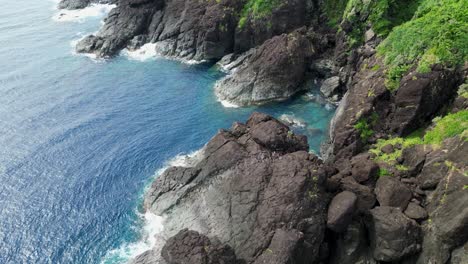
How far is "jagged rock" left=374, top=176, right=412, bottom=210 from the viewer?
30.7 m

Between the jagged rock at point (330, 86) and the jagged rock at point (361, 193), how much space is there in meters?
26.0

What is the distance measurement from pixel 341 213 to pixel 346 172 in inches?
234

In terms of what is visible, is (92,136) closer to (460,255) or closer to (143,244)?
(143,244)

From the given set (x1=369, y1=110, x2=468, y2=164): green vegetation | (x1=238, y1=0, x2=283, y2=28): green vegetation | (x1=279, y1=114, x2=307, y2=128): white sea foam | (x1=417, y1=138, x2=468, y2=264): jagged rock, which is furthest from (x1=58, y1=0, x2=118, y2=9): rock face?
(x1=417, y1=138, x2=468, y2=264): jagged rock

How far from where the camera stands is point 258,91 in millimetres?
59312

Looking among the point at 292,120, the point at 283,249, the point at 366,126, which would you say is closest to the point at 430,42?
the point at 366,126

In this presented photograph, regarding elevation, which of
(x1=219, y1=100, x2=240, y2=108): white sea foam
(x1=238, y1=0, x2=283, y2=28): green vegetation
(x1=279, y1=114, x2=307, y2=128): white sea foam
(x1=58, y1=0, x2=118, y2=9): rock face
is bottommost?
(x1=279, y1=114, x2=307, y2=128): white sea foam

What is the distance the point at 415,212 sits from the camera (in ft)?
96.8

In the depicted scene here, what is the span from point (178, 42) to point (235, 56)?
39.8 feet

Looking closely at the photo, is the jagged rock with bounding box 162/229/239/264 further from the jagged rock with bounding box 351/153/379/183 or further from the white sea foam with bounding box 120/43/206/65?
the white sea foam with bounding box 120/43/206/65

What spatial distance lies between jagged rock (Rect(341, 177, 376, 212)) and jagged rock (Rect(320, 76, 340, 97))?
2604 cm

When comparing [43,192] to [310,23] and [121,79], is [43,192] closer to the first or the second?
[121,79]

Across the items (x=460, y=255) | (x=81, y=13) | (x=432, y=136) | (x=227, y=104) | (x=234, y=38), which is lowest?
(x=227, y=104)

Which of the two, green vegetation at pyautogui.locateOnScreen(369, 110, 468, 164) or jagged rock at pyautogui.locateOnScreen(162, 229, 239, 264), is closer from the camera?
jagged rock at pyautogui.locateOnScreen(162, 229, 239, 264)
